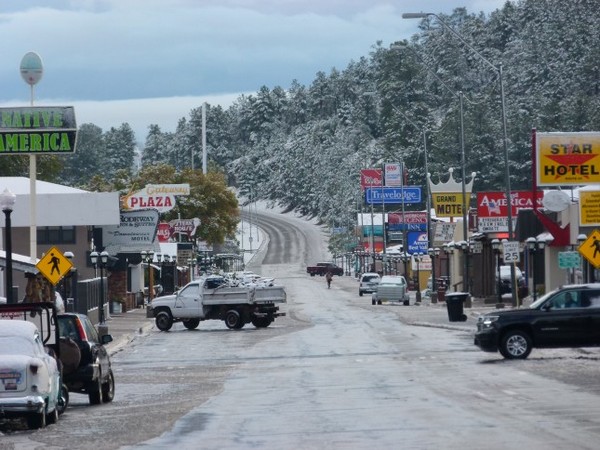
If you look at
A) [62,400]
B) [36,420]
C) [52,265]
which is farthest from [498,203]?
[36,420]

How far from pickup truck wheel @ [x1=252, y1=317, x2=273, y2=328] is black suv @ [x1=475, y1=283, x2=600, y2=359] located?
75.5 ft

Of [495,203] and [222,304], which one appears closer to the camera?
[222,304]

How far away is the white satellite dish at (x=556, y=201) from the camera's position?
52.2 meters

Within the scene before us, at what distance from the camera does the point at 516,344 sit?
32188 mm

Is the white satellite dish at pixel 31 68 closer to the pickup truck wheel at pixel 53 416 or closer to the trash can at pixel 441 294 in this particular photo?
the pickup truck wheel at pixel 53 416

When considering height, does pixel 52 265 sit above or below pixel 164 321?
above

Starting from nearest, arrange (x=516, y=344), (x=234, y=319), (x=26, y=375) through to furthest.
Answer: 1. (x=26, y=375)
2. (x=516, y=344)
3. (x=234, y=319)

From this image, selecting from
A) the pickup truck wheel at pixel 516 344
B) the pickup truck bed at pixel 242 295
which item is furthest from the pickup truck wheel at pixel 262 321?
the pickup truck wheel at pixel 516 344

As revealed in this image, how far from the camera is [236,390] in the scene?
1030 inches

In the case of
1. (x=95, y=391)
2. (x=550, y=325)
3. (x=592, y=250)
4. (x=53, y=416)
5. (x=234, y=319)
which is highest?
(x=592, y=250)

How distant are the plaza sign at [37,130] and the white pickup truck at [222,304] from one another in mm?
10968

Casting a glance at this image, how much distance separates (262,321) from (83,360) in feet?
103

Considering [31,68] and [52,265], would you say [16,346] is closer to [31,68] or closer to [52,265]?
[52,265]

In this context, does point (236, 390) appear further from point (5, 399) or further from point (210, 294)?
point (210, 294)
